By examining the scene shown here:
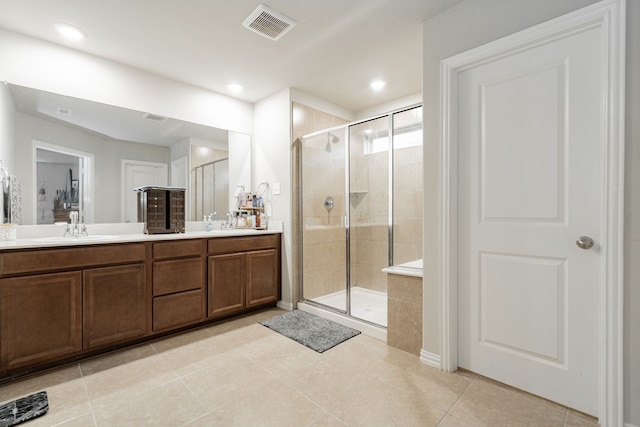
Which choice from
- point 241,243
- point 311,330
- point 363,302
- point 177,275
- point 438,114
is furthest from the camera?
point 363,302

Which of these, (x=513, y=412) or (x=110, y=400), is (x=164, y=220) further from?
(x=513, y=412)

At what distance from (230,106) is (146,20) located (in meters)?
1.39

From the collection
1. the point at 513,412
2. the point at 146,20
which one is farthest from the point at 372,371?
the point at 146,20

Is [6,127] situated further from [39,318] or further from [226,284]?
[226,284]

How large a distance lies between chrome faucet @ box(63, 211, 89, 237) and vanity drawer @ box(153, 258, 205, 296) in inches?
26.7

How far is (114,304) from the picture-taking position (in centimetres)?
219

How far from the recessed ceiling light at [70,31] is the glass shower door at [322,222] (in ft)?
6.62

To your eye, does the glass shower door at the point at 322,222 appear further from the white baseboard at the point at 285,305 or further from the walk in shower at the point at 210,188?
the walk in shower at the point at 210,188

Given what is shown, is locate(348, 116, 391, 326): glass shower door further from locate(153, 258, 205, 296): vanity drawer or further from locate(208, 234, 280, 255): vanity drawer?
locate(153, 258, 205, 296): vanity drawer

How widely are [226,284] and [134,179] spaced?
4.37 feet

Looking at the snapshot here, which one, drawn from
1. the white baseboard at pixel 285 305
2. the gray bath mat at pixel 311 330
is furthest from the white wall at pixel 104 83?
the gray bath mat at pixel 311 330

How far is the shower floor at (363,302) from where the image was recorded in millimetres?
2852

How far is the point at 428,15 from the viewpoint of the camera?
2.02 metres

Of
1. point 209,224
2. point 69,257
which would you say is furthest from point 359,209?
point 69,257
